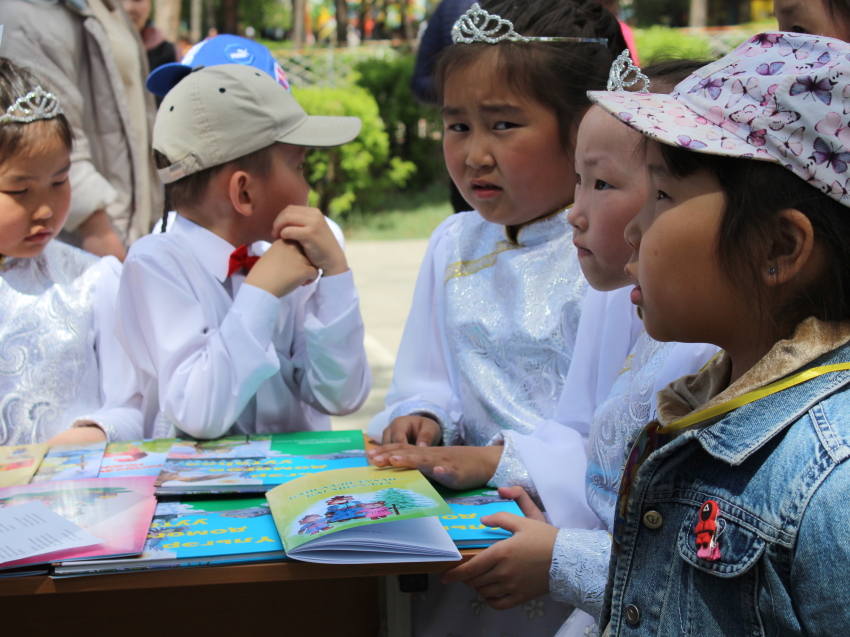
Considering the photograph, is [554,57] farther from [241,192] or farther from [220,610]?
[220,610]

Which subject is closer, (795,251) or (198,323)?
(795,251)

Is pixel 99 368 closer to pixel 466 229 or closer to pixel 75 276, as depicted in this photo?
pixel 75 276

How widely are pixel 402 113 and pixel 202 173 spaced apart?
33.1 feet

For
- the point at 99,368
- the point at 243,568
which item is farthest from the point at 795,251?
the point at 99,368

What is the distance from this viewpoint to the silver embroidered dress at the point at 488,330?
1.85 metres

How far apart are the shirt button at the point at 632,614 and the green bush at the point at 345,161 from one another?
9.08m

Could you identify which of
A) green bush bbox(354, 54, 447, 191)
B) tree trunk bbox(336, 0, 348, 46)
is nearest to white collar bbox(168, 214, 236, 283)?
green bush bbox(354, 54, 447, 191)

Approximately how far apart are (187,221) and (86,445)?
0.62 m

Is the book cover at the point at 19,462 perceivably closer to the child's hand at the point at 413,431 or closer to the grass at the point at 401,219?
the child's hand at the point at 413,431

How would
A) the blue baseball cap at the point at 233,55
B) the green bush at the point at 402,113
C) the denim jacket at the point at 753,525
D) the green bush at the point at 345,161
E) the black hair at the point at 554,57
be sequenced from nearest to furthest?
the denim jacket at the point at 753,525 → the black hair at the point at 554,57 → the blue baseball cap at the point at 233,55 → the green bush at the point at 345,161 → the green bush at the point at 402,113

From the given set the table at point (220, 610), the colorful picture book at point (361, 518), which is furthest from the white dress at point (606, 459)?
the table at point (220, 610)

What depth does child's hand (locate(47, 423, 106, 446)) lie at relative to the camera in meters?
1.88

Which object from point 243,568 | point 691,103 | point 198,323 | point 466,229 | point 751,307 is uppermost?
point 691,103

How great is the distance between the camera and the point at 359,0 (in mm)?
25656
